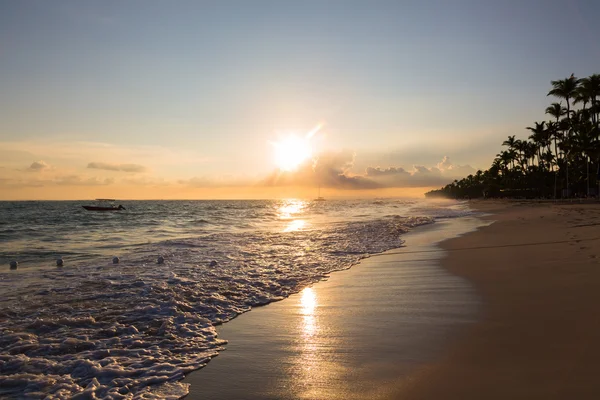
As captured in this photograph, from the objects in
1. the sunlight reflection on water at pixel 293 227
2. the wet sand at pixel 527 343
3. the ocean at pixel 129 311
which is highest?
the wet sand at pixel 527 343

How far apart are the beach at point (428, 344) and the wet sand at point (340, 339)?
0.02 metres

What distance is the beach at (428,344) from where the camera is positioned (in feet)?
12.9

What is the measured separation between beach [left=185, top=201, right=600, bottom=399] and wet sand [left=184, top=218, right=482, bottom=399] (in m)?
0.02

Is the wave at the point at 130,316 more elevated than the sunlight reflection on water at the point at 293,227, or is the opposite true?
the wave at the point at 130,316

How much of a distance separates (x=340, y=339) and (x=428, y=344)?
121cm

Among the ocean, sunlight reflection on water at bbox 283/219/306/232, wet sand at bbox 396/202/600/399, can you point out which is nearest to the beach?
wet sand at bbox 396/202/600/399

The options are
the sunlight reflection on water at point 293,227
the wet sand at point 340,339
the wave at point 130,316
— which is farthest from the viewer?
the sunlight reflection on water at point 293,227

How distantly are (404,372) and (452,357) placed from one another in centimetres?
74

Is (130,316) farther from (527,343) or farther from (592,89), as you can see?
(592,89)

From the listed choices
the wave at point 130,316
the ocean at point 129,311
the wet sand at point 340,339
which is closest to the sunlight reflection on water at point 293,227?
the ocean at point 129,311

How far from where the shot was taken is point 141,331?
21.3ft

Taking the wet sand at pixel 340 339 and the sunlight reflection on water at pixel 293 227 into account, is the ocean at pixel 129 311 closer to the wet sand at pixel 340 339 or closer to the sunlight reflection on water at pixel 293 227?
the wet sand at pixel 340 339

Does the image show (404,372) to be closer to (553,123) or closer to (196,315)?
(196,315)

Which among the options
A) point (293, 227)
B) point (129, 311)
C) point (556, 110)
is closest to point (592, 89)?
point (556, 110)
